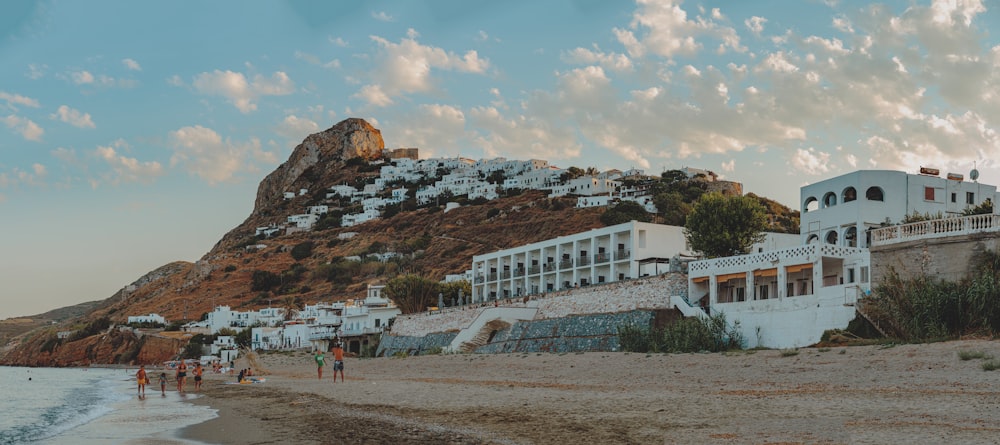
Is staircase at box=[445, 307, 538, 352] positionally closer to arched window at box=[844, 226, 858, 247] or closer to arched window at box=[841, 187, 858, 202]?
arched window at box=[844, 226, 858, 247]

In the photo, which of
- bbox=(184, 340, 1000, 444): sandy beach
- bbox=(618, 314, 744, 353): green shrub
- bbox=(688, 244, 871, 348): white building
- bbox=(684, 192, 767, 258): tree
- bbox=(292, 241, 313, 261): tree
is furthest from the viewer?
bbox=(292, 241, 313, 261): tree

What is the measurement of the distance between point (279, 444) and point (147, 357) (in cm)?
8881

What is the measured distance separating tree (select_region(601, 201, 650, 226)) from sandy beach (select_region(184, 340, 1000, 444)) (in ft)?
250

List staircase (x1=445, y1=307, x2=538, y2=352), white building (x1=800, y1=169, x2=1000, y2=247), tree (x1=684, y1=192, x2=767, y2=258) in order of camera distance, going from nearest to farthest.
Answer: white building (x1=800, y1=169, x2=1000, y2=247)
staircase (x1=445, y1=307, x2=538, y2=352)
tree (x1=684, y1=192, x2=767, y2=258)

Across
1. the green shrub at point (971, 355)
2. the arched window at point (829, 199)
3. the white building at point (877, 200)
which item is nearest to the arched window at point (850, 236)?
the white building at point (877, 200)

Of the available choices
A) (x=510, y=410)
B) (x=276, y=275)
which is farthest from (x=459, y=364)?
(x=276, y=275)

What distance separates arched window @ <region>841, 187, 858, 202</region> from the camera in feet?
135

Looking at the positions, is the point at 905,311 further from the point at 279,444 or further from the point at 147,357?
the point at 147,357

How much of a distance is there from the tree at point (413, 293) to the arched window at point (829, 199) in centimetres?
3021

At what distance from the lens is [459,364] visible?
36469 millimetres

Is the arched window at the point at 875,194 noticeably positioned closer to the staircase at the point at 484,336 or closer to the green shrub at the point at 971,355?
the staircase at the point at 484,336

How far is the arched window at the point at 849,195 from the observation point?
4122 cm

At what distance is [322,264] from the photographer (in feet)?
412

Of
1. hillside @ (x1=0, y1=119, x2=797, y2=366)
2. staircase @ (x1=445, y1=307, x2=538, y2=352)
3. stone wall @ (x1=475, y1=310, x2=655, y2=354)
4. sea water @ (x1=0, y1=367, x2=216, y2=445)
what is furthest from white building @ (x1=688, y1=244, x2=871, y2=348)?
hillside @ (x1=0, y1=119, x2=797, y2=366)
